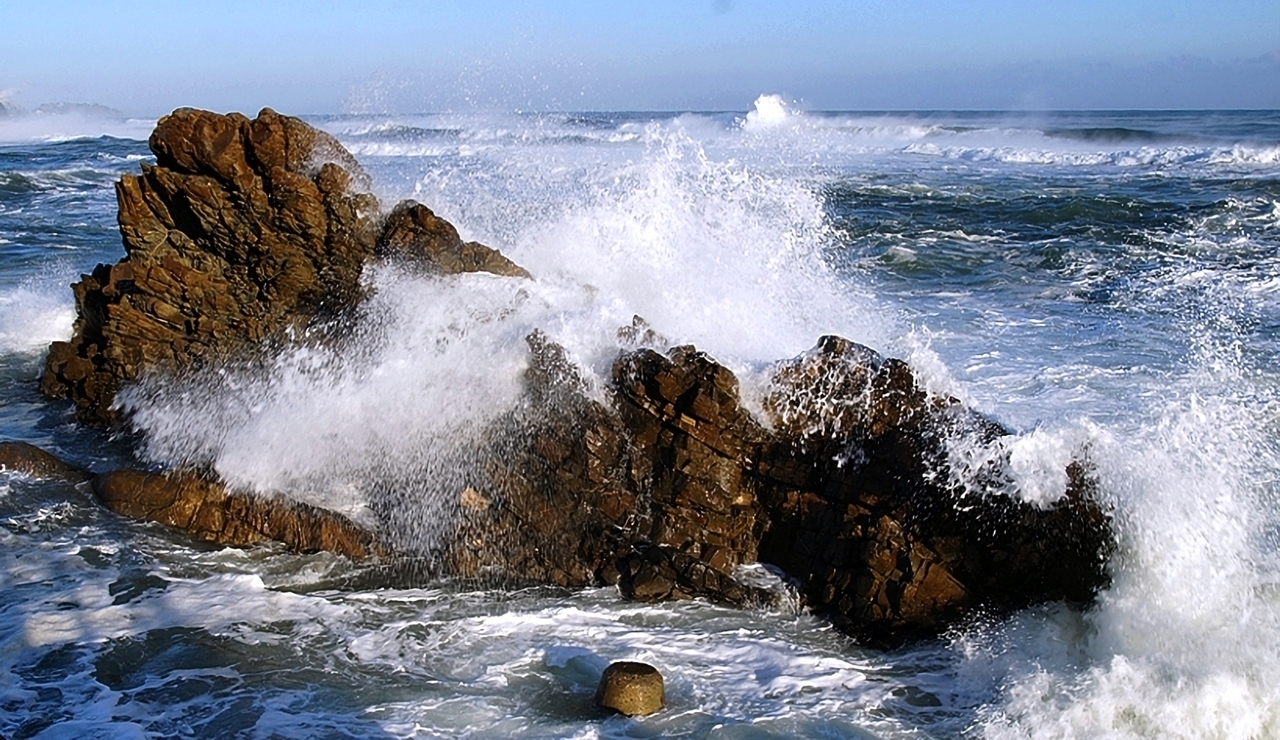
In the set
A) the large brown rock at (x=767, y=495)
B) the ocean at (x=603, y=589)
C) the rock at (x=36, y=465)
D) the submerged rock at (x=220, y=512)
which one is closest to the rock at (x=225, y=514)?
the submerged rock at (x=220, y=512)

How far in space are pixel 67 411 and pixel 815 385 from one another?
5184 mm

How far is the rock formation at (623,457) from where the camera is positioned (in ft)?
14.4

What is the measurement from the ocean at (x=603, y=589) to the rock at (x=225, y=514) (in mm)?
103

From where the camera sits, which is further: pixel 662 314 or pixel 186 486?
pixel 662 314

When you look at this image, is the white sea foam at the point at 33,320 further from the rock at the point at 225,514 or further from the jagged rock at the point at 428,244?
the jagged rock at the point at 428,244

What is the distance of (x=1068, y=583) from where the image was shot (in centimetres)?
420

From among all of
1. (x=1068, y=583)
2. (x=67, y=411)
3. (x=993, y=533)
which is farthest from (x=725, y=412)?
(x=67, y=411)

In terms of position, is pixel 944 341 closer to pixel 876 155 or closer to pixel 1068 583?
pixel 1068 583

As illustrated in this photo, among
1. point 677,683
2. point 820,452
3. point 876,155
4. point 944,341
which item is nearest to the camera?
point 677,683

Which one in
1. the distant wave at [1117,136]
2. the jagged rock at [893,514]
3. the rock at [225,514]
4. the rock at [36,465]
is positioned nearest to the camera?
the jagged rock at [893,514]

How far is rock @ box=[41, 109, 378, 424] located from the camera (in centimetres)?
599

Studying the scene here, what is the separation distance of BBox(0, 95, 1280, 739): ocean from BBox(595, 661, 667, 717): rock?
0.18 feet

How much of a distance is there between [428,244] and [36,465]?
2.56 meters

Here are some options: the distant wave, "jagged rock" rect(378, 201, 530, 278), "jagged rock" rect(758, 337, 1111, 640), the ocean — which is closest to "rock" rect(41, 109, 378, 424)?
"jagged rock" rect(378, 201, 530, 278)
